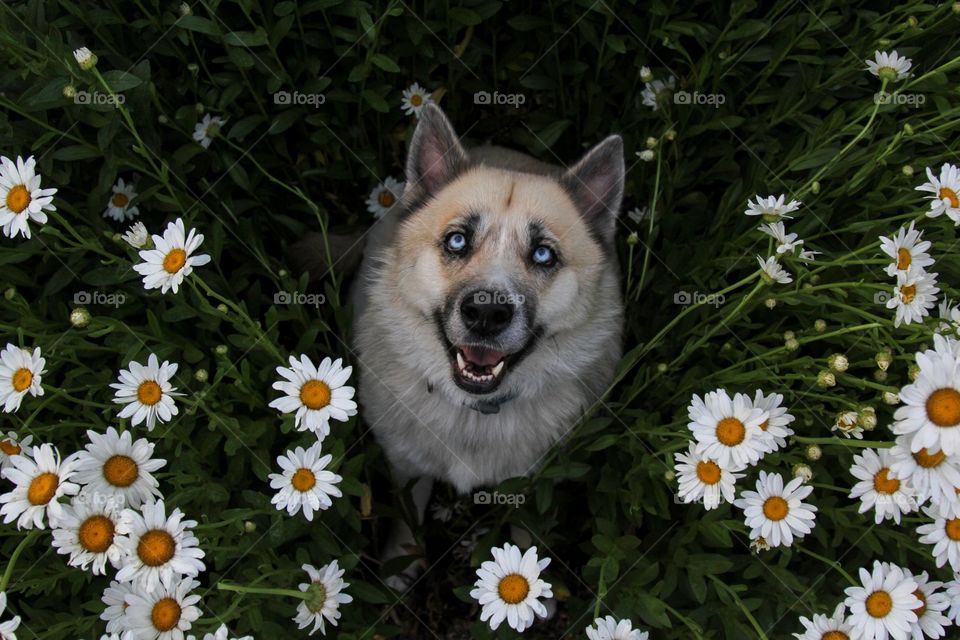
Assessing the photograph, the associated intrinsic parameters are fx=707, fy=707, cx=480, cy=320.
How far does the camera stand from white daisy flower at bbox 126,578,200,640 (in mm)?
1697

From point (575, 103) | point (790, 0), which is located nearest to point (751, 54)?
point (790, 0)

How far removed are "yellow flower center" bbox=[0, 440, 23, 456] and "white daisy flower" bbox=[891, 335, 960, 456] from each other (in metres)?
2.18

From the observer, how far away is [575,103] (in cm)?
336

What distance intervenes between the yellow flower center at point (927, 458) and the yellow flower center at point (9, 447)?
7.39 feet

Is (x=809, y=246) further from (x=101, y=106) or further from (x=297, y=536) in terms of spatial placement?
(x=101, y=106)

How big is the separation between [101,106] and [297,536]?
4.97 feet

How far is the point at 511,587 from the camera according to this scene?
6.20 ft

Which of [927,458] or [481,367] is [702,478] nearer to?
[927,458]

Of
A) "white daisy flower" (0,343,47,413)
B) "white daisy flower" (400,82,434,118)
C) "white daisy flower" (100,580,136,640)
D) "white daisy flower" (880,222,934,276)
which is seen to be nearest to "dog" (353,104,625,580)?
"white daisy flower" (400,82,434,118)

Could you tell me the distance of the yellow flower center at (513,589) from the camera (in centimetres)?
188

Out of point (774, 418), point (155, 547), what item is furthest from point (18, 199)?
point (774, 418)

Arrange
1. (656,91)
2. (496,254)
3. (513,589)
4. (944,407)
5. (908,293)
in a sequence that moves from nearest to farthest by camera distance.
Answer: (944,407)
(908,293)
(513,589)
(496,254)
(656,91)

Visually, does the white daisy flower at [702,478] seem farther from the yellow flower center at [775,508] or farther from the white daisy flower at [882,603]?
the white daisy flower at [882,603]

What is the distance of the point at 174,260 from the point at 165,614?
89 cm
